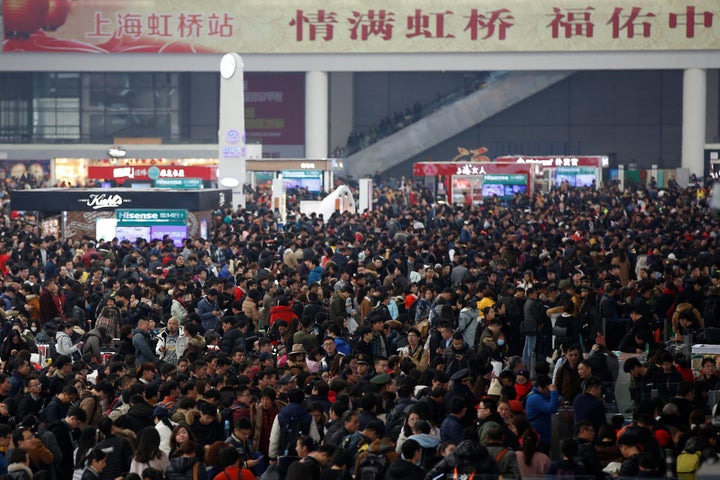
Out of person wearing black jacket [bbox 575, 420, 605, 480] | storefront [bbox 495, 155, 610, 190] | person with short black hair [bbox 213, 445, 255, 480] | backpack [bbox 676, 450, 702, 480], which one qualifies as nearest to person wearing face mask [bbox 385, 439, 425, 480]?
person with short black hair [bbox 213, 445, 255, 480]

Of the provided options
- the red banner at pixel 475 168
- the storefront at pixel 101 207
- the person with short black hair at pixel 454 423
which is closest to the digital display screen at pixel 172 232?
the storefront at pixel 101 207

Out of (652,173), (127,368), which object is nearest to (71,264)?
(127,368)

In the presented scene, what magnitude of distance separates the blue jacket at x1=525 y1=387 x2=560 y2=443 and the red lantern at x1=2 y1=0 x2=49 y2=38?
5002 cm

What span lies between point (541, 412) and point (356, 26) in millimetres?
47075

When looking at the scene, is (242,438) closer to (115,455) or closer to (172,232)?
(115,455)

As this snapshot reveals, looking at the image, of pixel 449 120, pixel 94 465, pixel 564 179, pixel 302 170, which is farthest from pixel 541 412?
pixel 449 120

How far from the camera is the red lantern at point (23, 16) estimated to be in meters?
57.6

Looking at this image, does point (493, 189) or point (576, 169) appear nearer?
point (493, 189)

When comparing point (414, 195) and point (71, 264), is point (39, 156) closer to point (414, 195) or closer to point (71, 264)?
point (414, 195)

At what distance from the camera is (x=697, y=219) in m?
30.4

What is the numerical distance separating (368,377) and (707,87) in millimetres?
53147

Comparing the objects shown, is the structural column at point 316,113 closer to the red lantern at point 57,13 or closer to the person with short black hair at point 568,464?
the red lantern at point 57,13

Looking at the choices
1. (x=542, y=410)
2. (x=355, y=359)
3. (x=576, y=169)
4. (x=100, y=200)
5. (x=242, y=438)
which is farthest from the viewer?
(x=576, y=169)

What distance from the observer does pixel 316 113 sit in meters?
58.5
